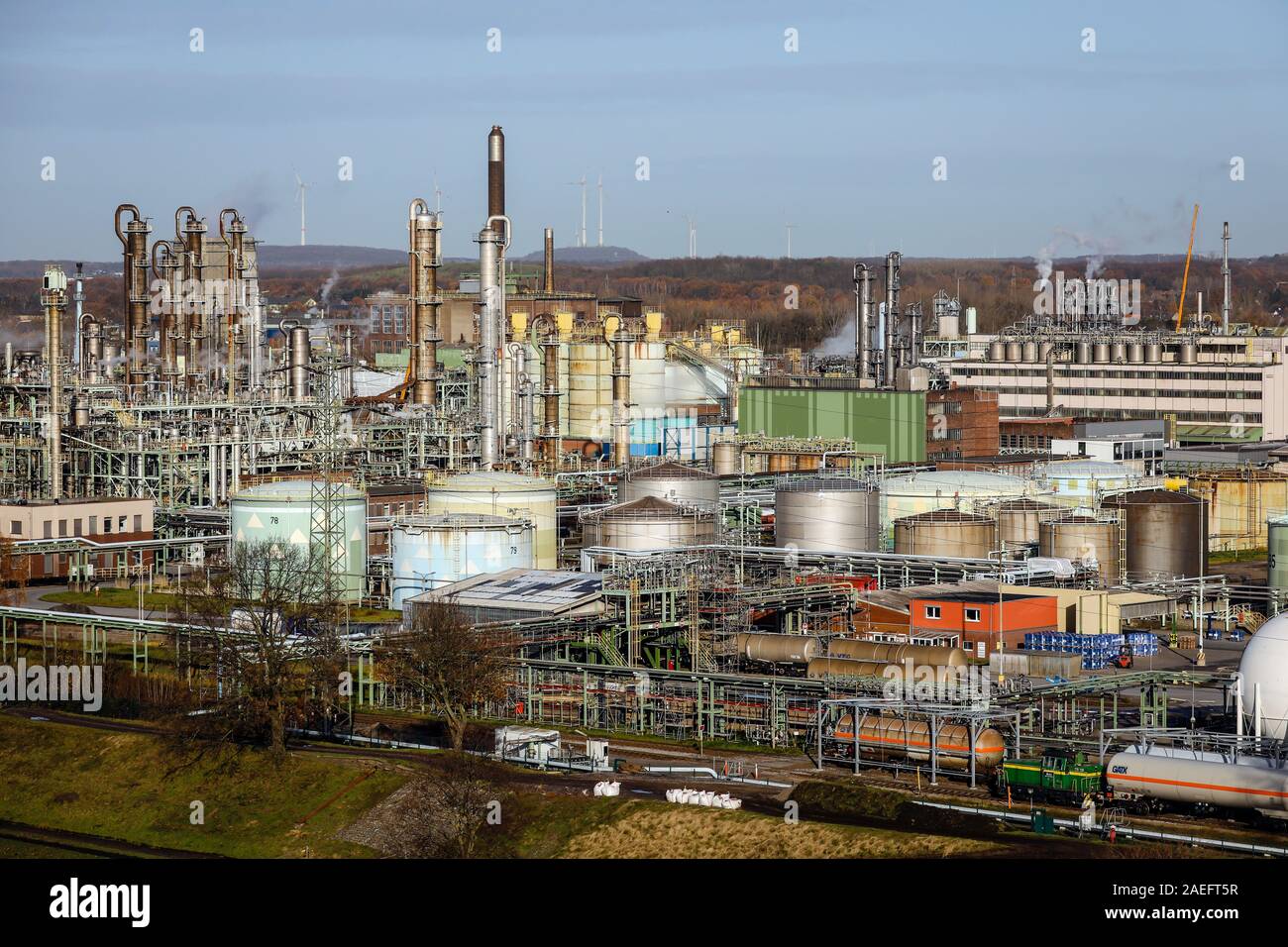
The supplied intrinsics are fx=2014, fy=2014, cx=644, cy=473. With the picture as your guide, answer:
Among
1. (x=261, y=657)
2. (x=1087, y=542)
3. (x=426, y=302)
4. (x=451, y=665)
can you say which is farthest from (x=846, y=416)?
(x=261, y=657)

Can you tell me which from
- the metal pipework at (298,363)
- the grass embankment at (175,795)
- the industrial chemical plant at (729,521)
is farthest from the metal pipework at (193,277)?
the grass embankment at (175,795)

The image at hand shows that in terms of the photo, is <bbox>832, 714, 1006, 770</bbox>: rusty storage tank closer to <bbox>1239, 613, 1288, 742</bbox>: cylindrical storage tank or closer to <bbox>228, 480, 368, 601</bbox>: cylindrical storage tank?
<bbox>1239, 613, 1288, 742</bbox>: cylindrical storage tank

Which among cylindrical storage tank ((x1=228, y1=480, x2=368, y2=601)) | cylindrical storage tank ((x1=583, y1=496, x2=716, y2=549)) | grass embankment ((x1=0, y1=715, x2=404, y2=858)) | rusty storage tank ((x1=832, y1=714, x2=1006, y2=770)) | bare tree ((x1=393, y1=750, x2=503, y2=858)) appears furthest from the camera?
cylindrical storage tank ((x1=228, y1=480, x2=368, y2=601))

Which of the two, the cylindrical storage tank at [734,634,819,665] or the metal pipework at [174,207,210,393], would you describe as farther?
the metal pipework at [174,207,210,393]

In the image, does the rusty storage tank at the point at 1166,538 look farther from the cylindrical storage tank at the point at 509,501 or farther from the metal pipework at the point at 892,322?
the metal pipework at the point at 892,322

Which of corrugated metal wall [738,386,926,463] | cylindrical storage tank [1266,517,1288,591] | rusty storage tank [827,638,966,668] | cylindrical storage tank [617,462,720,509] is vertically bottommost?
rusty storage tank [827,638,966,668]

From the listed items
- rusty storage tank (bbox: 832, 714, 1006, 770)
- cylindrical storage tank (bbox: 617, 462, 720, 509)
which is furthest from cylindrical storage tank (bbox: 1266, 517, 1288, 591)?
rusty storage tank (bbox: 832, 714, 1006, 770)

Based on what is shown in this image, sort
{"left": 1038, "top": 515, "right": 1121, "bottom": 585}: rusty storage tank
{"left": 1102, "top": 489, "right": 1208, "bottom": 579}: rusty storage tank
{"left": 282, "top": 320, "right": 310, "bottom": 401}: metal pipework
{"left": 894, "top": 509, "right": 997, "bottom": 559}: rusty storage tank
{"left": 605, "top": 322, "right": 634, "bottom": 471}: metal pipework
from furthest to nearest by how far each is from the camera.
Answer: {"left": 282, "top": 320, "right": 310, "bottom": 401}: metal pipework, {"left": 605, "top": 322, "right": 634, "bottom": 471}: metal pipework, {"left": 1102, "top": 489, "right": 1208, "bottom": 579}: rusty storage tank, {"left": 894, "top": 509, "right": 997, "bottom": 559}: rusty storage tank, {"left": 1038, "top": 515, "right": 1121, "bottom": 585}: rusty storage tank
